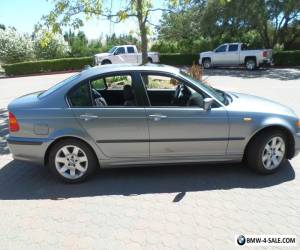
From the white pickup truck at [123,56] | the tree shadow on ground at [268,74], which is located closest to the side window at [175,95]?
the tree shadow on ground at [268,74]

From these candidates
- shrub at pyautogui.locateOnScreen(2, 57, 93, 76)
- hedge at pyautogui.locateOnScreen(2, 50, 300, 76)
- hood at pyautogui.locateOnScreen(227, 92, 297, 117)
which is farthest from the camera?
shrub at pyautogui.locateOnScreen(2, 57, 93, 76)

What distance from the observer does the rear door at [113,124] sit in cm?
493

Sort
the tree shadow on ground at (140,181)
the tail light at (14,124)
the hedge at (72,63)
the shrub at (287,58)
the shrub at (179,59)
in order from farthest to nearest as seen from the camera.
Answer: the shrub at (179,59) < the hedge at (72,63) < the shrub at (287,58) < the tail light at (14,124) < the tree shadow on ground at (140,181)

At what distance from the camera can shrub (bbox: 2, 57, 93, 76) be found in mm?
28141

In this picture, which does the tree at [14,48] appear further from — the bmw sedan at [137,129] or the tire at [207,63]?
the bmw sedan at [137,129]

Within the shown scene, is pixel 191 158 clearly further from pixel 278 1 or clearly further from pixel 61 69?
pixel 61 69

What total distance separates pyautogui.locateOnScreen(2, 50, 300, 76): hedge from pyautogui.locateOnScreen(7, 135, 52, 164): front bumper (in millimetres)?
24677

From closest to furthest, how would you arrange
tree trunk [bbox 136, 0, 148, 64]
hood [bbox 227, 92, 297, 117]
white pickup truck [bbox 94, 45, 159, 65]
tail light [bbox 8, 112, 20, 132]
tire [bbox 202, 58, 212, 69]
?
tail light [bbox 8, 112, 20, 132] < hood [bbox 227, 92, 297, 117] < tree trunk [bbox 136, 0, 148, 64] < tire [bbox 202, 58, 212, 69] < white pickup truck [bbox 94, 45, 159, 65]

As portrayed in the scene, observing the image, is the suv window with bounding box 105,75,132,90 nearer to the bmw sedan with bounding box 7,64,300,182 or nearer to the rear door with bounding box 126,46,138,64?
the bmw sedan with bounding box 7,64,300,182

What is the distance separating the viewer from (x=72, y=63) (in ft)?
96.1

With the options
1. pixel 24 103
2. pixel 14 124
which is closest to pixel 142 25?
pixel 24 103

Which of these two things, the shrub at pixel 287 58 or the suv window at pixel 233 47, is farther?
the shrub at pixel 287 58

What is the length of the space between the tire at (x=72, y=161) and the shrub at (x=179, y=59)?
25.8m

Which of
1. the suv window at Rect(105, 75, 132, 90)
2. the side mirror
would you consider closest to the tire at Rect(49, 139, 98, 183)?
the suv window at Rect(105, 75, 132, 90)
